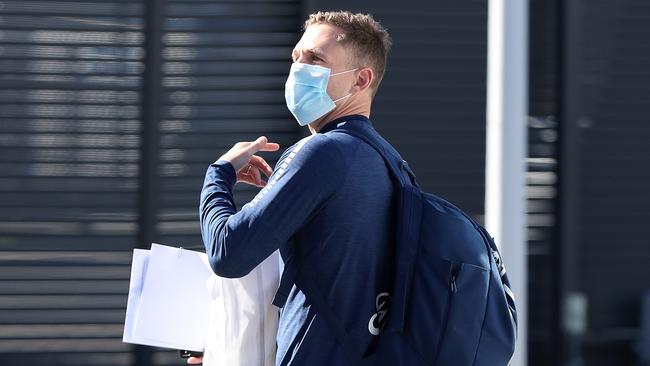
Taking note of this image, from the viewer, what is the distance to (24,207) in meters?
5.22

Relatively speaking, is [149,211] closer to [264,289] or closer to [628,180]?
[628,180]

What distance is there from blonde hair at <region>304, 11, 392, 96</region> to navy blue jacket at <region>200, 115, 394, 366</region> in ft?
0.78

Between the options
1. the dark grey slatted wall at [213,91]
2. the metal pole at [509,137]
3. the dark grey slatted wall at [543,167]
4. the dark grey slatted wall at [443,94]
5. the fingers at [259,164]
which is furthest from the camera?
the dark grey slatted wall at [543,167]

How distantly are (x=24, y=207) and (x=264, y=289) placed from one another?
10.1 ft

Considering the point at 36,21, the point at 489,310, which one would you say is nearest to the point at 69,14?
the point at 36,21

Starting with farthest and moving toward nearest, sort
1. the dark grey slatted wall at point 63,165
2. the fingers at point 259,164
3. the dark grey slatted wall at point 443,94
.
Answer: the dark grey slatted wall at point 443,94 → the dark grey slatted wall at point 63,165 → the fingers at point 259,164

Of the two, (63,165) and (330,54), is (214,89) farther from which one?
Result: (330,54)

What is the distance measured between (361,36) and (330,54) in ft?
0.28

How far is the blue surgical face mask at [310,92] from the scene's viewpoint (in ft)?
8.08

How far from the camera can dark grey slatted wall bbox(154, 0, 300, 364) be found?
5.34m

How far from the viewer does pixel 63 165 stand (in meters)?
5.25

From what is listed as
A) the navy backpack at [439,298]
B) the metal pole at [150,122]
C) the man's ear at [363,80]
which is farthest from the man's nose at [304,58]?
the metal pole at [150,122]

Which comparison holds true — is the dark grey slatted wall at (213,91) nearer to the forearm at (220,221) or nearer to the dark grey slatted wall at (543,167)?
the dark grey slatted wall at (543,167)

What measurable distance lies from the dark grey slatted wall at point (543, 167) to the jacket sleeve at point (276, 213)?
3.57 m
